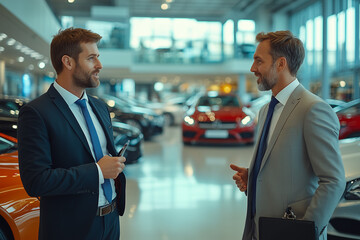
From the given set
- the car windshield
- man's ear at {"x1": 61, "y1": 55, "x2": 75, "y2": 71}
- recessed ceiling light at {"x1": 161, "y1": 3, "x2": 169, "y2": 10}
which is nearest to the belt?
man's ear at {"x1": 61, "y1": 55, "x2": 75, "y2": 71}

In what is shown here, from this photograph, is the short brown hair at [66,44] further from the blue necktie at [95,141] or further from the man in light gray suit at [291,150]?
the man in light gray suit at [291,150]

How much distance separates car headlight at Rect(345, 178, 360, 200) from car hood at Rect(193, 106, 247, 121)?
5.83 meters

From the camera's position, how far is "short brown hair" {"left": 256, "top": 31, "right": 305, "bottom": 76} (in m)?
1.61

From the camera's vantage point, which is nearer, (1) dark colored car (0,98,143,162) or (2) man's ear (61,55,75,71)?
(2) man's ear (61,55,75,71)

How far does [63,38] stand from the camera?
4.99 ft

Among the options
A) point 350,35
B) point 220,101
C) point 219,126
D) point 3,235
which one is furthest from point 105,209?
point 350,35

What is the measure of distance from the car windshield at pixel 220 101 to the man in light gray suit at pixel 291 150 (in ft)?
25.3

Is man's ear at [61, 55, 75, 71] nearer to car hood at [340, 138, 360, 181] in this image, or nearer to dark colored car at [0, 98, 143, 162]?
car hood at [340, 138, 360, 181]

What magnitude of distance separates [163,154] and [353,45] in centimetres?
1215

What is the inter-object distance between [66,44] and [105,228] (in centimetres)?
77

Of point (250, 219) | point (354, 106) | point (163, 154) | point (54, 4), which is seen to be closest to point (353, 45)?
point (354, 106)

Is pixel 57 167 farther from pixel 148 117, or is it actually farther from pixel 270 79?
pixel 148 117

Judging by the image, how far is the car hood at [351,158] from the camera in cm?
282

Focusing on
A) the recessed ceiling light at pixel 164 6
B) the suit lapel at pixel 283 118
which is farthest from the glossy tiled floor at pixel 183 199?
the recessed ceiling light at pixel 164 6
